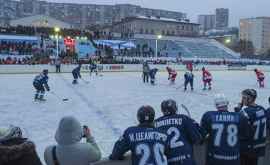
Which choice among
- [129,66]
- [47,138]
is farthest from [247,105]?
[129,66]

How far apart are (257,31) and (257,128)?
14918cm

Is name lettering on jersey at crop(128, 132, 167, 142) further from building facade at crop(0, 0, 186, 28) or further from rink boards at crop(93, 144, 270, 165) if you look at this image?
building facade at crop(0, 0, 186, 28)

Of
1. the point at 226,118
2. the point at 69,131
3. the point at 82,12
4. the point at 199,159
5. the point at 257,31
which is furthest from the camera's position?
the point at 257,31

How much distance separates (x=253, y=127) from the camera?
16.4ft

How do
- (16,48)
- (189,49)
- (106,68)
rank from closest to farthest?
(106,68)
(16,48)
(189,49)

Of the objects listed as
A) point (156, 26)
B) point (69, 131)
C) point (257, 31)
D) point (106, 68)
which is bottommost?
point (106, 68)

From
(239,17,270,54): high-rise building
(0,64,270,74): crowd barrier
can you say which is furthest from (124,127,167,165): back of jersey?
(239,17,270,54): high-rise building

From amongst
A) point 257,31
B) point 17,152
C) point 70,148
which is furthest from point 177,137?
point 257,31

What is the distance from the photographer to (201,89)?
2184cm

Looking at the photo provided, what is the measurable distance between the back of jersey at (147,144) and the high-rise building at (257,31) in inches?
5646

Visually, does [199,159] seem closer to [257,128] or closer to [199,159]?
[199,159]

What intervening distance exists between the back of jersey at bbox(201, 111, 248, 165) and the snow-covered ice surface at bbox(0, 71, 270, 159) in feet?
12.9

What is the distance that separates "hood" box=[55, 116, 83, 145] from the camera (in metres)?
3.27

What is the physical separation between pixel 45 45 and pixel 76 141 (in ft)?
133
